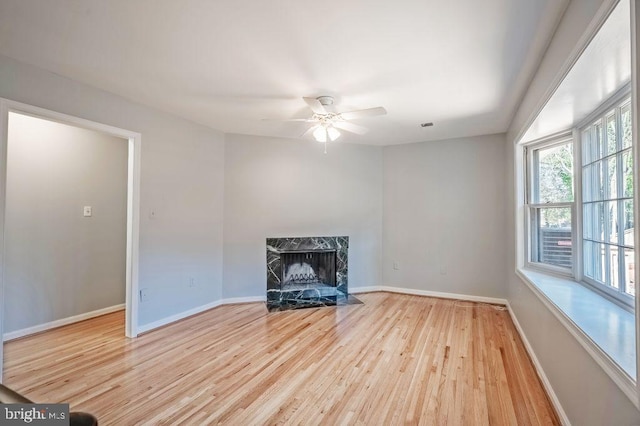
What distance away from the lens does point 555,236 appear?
9.52ft

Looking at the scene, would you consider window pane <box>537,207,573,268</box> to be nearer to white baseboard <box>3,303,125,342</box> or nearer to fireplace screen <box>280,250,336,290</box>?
fireplace screen <box>280,250,336,290</box>

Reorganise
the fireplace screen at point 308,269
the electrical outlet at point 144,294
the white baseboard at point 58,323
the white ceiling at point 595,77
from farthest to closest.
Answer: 1. the fireplace screen at point 308,269
2. the electrical outlet at point 144,294
3. the white baseboard at point 58,323
4. the white ceiling at point 595,77

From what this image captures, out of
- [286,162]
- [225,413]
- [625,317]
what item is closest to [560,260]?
[625,317]

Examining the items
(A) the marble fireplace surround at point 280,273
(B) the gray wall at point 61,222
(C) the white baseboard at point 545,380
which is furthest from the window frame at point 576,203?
(B) the gray wall at point 61,222

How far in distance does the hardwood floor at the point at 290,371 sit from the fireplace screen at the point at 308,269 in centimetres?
92

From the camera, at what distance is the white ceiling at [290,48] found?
1.70m

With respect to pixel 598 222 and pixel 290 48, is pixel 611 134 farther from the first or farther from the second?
pixel 290 48

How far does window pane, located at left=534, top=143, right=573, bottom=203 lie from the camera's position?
272 centimetres

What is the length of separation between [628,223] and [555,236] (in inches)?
51.0

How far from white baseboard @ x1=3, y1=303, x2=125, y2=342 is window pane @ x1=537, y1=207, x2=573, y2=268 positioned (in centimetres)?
518

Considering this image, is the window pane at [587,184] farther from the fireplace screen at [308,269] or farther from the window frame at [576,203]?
the fireplace screen at [308,269]

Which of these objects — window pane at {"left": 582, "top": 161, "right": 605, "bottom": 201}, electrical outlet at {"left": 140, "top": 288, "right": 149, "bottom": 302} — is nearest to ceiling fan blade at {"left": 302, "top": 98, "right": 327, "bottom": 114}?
window pane at {"left": 582, "top": 161, "right": 605, "bottom": 201}

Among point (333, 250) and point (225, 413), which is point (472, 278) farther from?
point (225, 413)

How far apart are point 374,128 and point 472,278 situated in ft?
8.57
